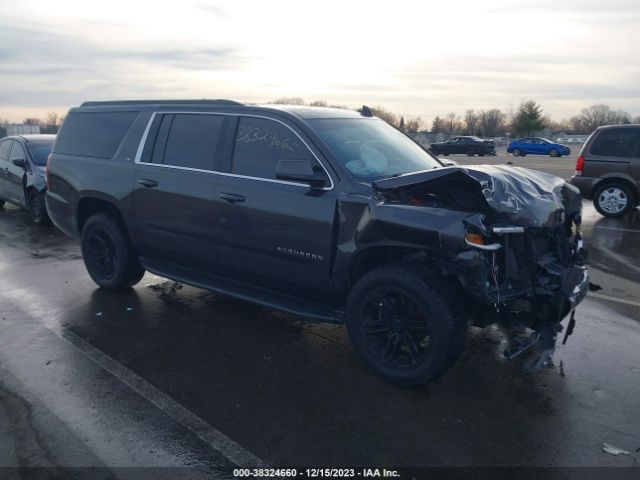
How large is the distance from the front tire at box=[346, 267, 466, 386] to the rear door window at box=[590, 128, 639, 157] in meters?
9.10

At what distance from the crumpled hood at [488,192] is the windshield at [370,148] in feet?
1.39

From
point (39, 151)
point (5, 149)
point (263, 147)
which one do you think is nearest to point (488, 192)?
point (263, 147)

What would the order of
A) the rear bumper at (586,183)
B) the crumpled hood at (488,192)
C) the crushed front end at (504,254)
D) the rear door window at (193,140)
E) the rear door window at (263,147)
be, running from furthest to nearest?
the rear bumper at (586,183), the rear door window at (193,140), the rear door window at (263,147), the crumpled hood at (488,192), the crushed front end at (504,254)

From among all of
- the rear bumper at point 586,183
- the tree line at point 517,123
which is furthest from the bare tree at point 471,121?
the rear bumper at point 586,183

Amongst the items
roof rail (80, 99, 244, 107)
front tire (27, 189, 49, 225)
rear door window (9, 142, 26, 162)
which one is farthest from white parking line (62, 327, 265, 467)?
rear door window (9, 142, 26, 162)

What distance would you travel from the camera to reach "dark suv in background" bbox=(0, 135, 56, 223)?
998 cm

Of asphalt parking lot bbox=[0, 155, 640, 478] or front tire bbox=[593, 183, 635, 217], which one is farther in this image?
front tire bbox=[593, 183, 635, 217]

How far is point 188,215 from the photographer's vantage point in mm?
5051

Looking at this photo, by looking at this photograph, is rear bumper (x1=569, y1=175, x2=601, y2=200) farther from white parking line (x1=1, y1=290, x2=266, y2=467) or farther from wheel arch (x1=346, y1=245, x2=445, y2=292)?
white parking line (x1=1, y1=290, x2=266, y2=467)

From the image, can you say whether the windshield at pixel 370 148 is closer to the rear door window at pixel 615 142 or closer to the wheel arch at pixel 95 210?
the wheel arch at pixel 95 210

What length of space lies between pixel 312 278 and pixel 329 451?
1.45 metres

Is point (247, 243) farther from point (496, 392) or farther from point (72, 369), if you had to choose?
point (496, 392)

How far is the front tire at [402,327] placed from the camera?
3648 mm

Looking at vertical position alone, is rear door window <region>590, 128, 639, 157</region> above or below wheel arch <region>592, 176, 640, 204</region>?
above
